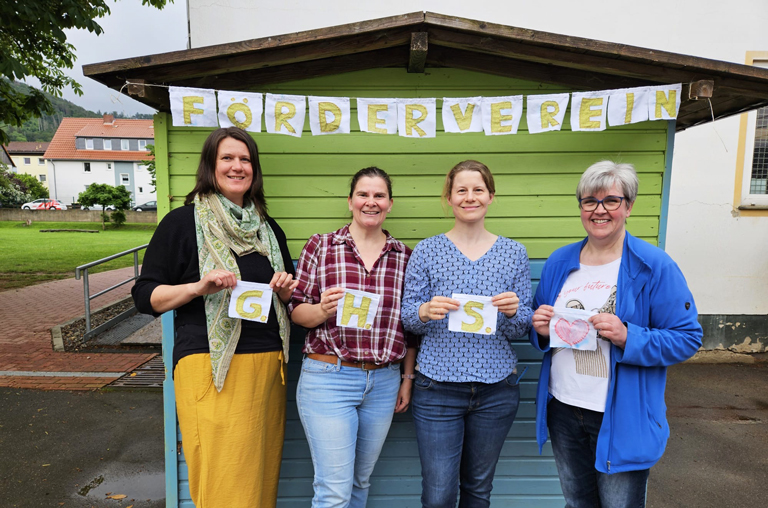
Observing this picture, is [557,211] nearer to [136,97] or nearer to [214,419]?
[214,419]

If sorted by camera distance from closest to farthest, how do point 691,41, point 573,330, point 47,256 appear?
point 573,330 < point 691,41 < point 47,256

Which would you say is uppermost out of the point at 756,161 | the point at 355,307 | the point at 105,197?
the point at 756,161

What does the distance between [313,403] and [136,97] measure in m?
1.95

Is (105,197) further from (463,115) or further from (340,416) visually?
(340,416)

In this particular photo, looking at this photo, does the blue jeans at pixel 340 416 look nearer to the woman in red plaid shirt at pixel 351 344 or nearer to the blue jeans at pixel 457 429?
the woman in red plaid shirt at pixel 351 344

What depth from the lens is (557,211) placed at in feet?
9.89

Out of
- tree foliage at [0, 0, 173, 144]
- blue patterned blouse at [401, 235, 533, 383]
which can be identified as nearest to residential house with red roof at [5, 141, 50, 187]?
tree foliage at [0, 0, 173, 144]

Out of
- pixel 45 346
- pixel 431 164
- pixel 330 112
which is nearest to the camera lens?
pixel 330 112

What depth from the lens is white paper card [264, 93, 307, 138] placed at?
2.61 meters

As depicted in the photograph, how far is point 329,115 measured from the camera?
2652mm

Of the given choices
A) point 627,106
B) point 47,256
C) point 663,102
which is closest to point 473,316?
point 627,106

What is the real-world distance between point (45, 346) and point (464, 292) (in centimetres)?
771

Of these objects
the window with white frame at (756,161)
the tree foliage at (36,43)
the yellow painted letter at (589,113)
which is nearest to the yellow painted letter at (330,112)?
the yellow painted letter at (589,113)

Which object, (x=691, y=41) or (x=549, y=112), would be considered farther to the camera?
(x=691, y=41)
